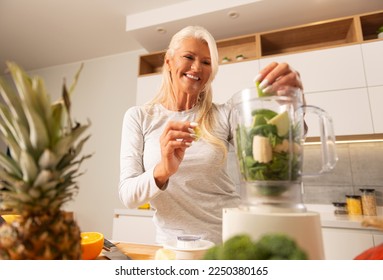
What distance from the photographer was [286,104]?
1.32 feet

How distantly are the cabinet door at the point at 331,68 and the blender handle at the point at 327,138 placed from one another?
5.07ft

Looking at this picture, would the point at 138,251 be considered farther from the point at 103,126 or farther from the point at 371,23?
the point at 103,126

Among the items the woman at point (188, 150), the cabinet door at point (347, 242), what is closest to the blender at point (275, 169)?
the woman at point (188, 150)

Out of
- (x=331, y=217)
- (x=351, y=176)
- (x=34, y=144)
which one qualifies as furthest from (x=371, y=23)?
(x=34, y=144)

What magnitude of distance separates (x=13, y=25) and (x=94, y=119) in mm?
1144

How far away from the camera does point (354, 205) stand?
171cm

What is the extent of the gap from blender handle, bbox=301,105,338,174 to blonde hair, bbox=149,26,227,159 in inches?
17.1

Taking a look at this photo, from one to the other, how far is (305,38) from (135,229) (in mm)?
1982

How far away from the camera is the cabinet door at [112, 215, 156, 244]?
6.06 feet

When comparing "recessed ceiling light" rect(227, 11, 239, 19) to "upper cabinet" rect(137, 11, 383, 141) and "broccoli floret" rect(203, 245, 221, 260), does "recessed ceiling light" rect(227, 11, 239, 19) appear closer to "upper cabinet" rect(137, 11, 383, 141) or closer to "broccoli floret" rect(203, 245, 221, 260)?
"upper cabinet" rect(137, 11, 383, 141)

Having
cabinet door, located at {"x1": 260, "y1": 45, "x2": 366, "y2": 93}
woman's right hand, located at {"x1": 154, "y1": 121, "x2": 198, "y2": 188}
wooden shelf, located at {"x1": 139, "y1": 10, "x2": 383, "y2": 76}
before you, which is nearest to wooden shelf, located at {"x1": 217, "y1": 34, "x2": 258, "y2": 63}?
wooden shelf, located at {"x1": 139, "y1": 10, "x2": 383, "y2": 76}

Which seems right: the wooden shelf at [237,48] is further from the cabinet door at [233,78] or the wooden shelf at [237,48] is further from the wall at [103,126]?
the wall at [103,126]

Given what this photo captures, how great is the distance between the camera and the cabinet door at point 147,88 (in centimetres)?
223

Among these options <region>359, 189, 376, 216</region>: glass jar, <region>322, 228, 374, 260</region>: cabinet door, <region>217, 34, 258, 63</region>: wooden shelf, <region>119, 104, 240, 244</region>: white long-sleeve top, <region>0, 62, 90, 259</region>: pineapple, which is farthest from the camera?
<region>217, 34, 258, 63</region>: wooden shelf
